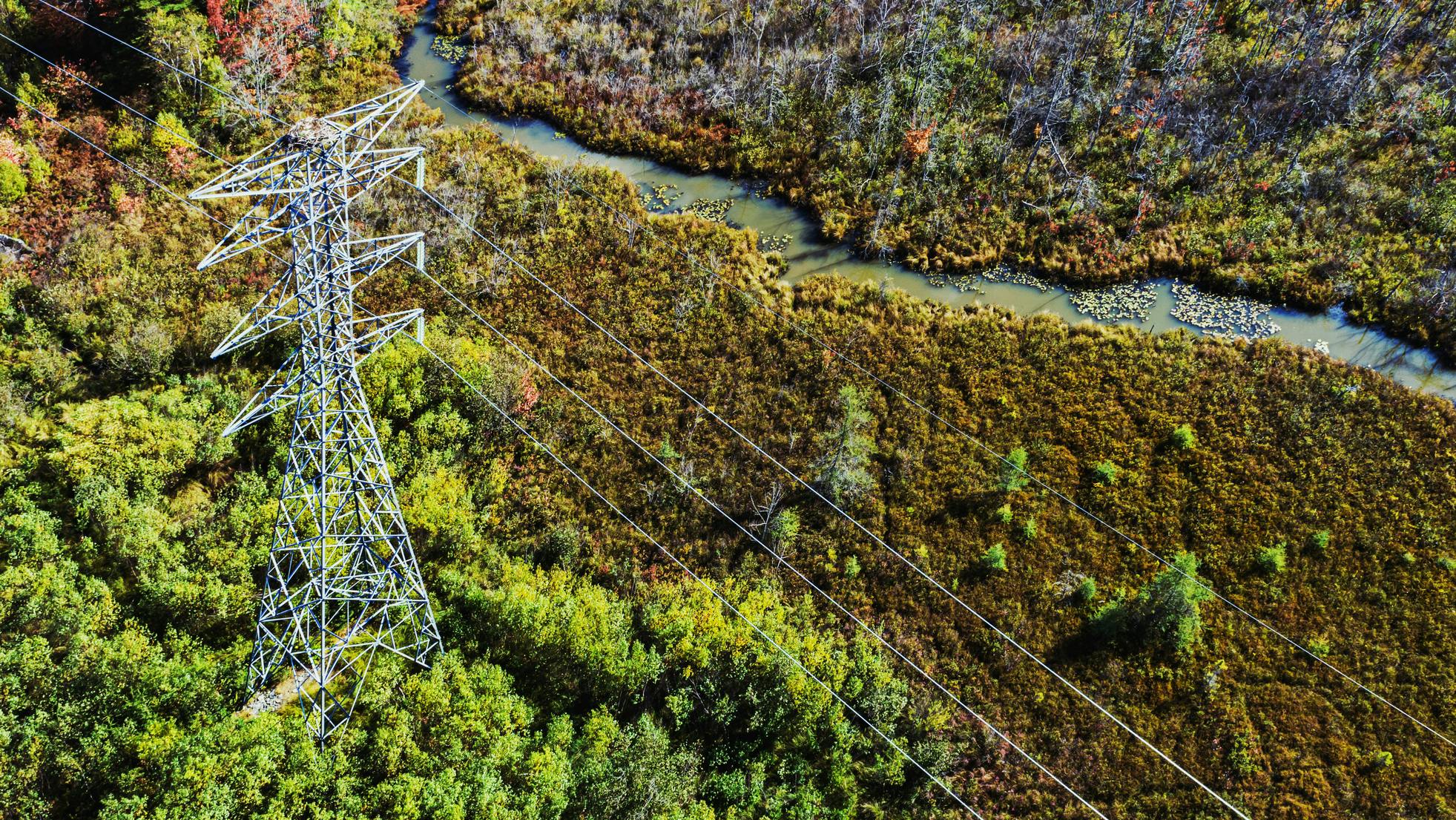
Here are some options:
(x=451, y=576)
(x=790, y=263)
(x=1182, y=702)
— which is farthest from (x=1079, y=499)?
(x=451, y=576)

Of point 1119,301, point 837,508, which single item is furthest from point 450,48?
point 1119,301

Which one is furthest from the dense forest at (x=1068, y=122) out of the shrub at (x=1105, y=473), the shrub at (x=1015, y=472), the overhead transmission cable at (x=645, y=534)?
the overhead transmission cable at (x=645, y=534)

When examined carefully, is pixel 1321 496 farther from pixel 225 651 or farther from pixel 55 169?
pixel 55 169

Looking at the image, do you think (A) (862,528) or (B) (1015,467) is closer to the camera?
(A) (862,528)

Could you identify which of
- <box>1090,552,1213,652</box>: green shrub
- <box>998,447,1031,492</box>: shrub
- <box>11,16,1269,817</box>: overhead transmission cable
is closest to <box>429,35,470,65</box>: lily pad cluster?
<box>11,16,1269,817</box>: overhead transmission cable

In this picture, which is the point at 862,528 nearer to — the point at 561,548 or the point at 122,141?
the point at 561,548

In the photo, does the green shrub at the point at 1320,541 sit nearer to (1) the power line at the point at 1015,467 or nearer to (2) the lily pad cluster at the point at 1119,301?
(1) the power line at the point at 1015,467
